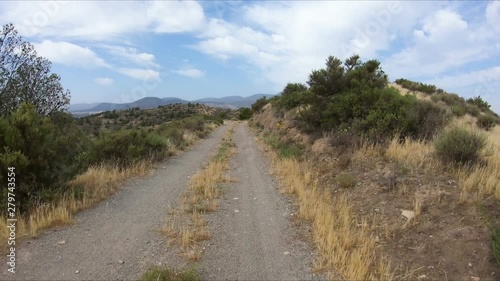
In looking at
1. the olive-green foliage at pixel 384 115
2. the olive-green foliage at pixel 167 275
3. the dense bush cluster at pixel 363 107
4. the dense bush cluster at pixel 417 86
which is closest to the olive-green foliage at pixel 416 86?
the dense bush cluster at pixel 417 86

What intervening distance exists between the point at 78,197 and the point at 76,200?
119 millimetres

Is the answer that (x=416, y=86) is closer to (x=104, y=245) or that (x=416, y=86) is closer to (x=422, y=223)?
(x=422, y=223)

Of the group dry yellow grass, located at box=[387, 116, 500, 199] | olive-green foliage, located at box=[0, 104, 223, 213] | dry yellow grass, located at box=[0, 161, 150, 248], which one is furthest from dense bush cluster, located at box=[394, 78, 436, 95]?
olive-green foliage, located at box=[0, 104, 223, 213]

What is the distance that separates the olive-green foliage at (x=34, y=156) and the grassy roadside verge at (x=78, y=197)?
0.27 metres

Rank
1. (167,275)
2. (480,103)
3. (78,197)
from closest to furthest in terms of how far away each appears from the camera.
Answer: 1. (167,275)
2. (78,197)
3. (480,103)

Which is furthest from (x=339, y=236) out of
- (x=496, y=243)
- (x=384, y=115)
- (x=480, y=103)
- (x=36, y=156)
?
(x=480, y=103)

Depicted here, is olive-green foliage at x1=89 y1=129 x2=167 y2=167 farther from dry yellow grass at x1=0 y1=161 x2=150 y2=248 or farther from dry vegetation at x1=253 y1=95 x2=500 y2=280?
dry vegetation at x1=253 y1=95 x2=500 y2=280

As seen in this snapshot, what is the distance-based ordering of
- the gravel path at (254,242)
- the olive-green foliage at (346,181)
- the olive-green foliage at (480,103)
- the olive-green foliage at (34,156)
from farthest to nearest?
1. the olive-green foliage at (480,103)
2. the olive-green foliage at (346,181)
3. the olive-green foliage at (34,156)
4. the gravel path at (254,242)

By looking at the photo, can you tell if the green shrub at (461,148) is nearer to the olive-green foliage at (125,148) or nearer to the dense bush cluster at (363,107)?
the dense bush cluster at (363,107)

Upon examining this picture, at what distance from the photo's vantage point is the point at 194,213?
7059 millimetres

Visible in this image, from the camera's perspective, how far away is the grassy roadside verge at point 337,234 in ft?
15.4

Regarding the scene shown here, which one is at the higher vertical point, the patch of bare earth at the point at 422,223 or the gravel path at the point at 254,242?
the patch of bare earth at the point at 422,223

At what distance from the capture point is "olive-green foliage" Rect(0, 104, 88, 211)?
6.52m

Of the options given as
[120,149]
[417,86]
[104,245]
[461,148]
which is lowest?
[104,245]
